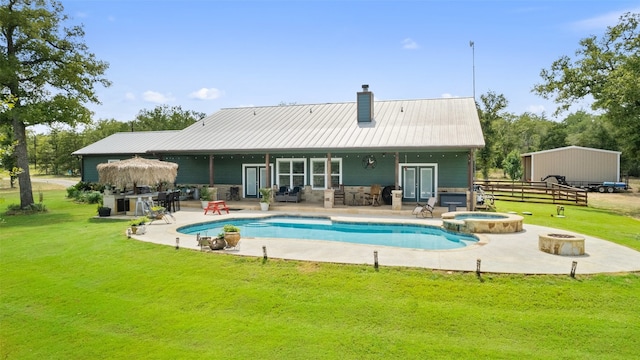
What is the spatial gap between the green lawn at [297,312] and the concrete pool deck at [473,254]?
17.2 inches

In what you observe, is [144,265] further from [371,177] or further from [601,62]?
[601,62]

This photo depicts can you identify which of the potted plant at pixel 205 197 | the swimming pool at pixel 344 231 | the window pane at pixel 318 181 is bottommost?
the swimming pool at pixel 344 231

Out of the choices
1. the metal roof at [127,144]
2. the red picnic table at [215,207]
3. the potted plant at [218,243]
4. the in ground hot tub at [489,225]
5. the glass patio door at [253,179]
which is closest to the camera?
the potted plant at [218,243]

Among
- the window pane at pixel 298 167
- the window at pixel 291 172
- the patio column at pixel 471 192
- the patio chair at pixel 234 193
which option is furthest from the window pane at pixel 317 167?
the patio column at pixel 471 192

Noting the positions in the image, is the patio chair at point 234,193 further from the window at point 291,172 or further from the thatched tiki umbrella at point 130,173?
the thatched tiki umbrella at point 130,173

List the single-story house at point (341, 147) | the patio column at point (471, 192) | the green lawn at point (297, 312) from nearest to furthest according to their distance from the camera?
the green lawn at point (297, 312)
the patio column at point (471, 192)
the single-story house at point (341, 147)

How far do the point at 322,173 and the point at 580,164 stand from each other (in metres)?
22.5

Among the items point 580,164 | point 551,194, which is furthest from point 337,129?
point 580,164

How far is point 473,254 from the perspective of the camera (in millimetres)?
8570

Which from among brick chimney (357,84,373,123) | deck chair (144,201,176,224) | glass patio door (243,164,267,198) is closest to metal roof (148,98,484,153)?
brick chimney (357,84,373,123)

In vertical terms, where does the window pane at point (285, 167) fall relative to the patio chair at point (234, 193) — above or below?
above

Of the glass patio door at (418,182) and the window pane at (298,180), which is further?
the window pane at (298,180)

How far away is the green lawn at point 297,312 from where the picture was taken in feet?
17.0

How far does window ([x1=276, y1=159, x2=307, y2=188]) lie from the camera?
62.8 feet
